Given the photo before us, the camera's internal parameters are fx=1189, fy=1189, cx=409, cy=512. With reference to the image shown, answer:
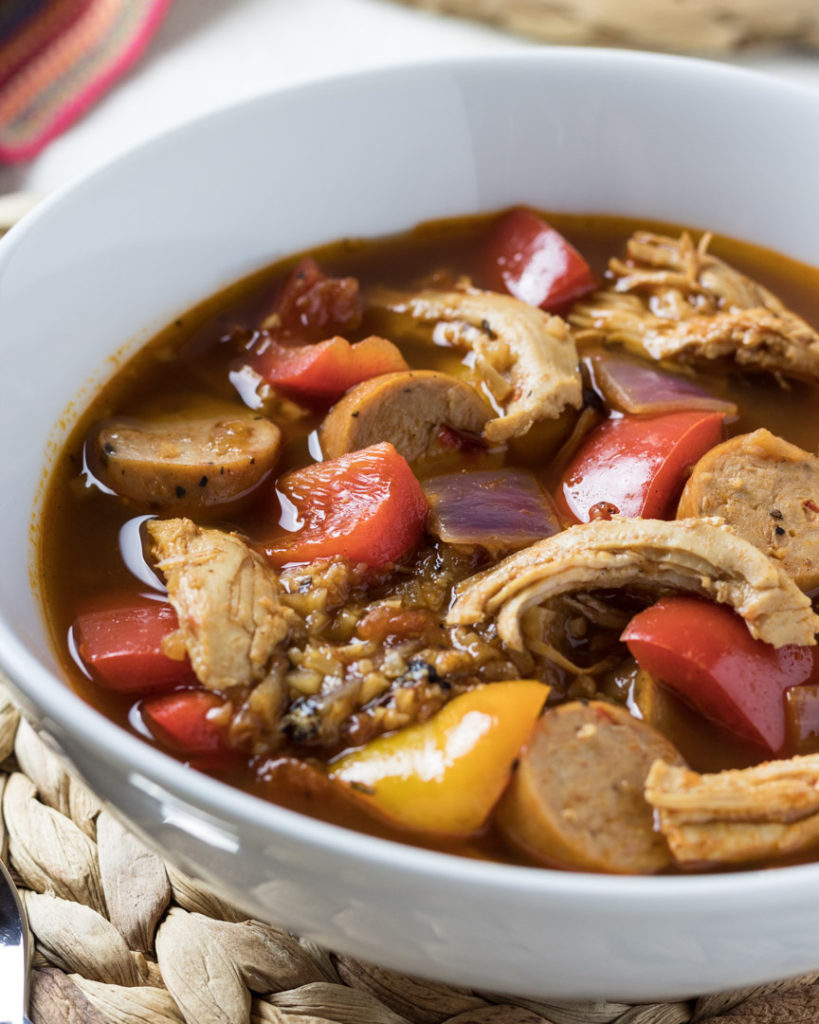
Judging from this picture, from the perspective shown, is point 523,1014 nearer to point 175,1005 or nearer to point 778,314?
point 175,1005

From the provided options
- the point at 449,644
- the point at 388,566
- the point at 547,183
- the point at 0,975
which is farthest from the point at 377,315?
the point at 0,975

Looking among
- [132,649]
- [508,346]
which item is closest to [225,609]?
[132,649]

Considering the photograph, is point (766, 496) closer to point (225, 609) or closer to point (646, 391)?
point (646, 391)

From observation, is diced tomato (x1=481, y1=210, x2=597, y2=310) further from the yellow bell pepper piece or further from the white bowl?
the yellow bell pepper piece

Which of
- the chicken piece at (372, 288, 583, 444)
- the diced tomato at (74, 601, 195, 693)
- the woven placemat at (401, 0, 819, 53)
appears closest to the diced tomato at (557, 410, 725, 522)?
the chicken piece at (372, 288, 583, 444)

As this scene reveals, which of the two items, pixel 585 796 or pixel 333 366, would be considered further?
pixel 333 366

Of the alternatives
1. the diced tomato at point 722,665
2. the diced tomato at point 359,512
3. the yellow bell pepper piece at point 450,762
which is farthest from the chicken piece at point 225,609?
the diced tomato at point 722,665

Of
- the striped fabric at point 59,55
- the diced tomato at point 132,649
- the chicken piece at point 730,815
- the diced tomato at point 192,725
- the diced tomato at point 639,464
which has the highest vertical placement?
the striped fabric at point 59,55

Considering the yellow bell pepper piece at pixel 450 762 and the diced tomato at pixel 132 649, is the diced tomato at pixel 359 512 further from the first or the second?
the yellow bell pepper piece at pixel 450 762
